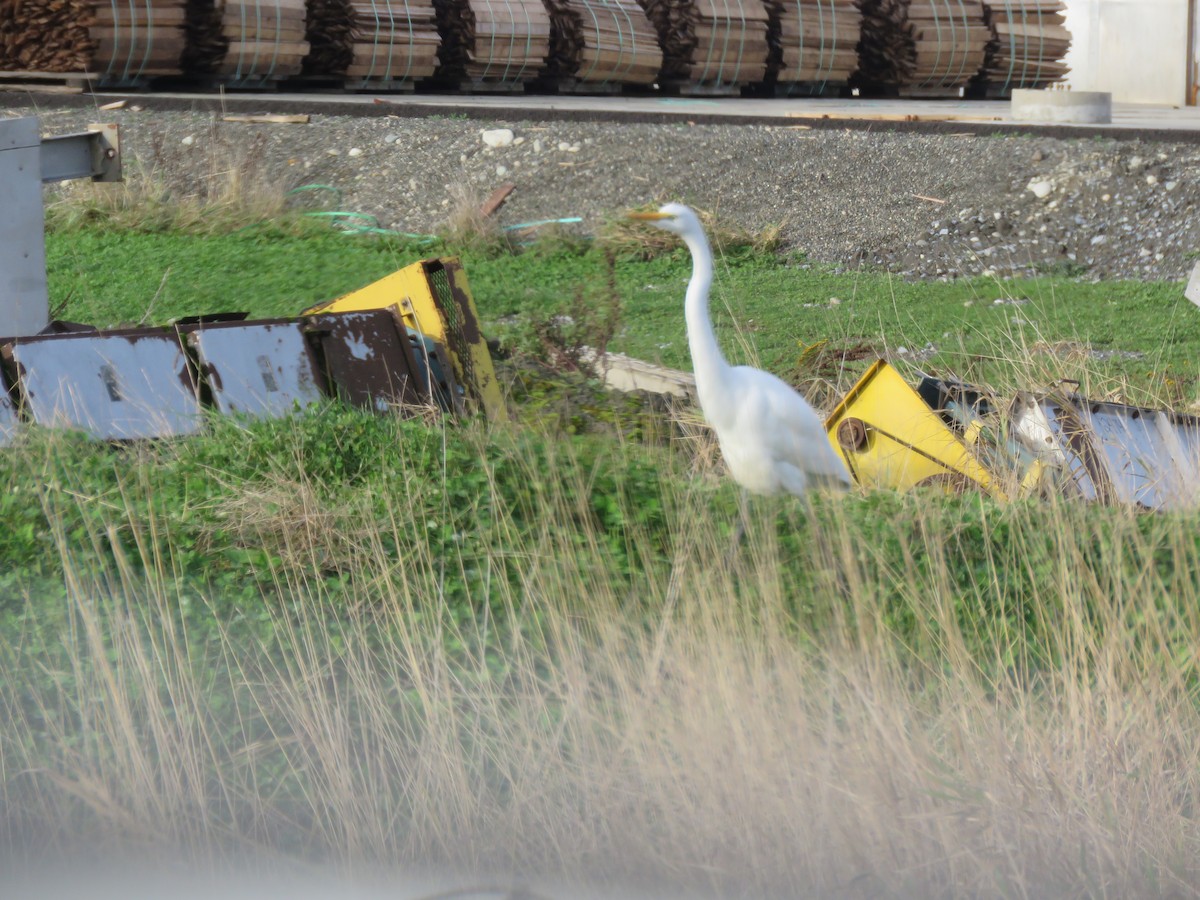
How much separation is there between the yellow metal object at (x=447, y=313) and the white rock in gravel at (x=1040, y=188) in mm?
6555

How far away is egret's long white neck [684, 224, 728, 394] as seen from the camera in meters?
4.98

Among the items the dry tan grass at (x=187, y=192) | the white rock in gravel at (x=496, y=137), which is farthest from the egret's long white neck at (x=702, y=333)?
the white rock in gravel at (x=496, y=137)

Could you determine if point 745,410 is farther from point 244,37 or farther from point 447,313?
point 244,37

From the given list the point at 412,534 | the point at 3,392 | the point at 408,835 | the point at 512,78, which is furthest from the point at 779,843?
the point at 512,78

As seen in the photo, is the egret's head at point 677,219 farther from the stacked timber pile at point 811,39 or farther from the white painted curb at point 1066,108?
the stacked timber pile at point 811,39

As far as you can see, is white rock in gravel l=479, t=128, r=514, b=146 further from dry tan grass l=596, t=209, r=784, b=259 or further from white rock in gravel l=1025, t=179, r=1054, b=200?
white rock in gravel l=1025, t=179, r=1054, b=200

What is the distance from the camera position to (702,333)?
16.3 ft

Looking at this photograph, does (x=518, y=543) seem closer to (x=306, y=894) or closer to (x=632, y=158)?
(x=306, y=894)

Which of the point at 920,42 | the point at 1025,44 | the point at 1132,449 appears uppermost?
the point at 920,42

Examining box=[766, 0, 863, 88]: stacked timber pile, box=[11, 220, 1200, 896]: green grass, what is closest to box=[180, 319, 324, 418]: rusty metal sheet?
box=[11, 220, 1200, 896]: green grass

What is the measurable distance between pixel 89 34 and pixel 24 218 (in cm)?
732

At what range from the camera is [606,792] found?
3.26 m

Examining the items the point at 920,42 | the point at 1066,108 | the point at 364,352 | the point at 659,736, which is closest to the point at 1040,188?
the point at 1066,108

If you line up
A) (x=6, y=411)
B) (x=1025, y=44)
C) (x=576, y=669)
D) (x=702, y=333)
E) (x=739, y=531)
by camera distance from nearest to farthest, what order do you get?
(x=576, y=669), (x=739, y=531), (x=702, y=333), (x=6, y=411), (x=1025, y=44)
